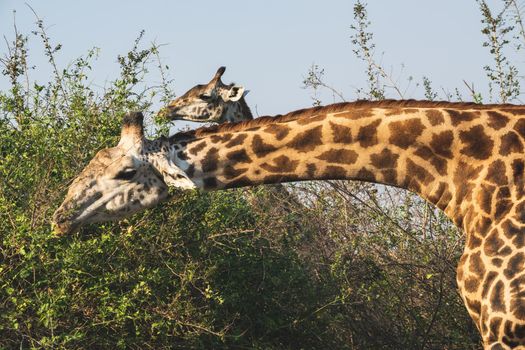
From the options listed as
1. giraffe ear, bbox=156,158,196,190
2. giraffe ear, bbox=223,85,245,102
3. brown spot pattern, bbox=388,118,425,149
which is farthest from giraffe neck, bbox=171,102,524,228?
giraffe ear, bbox=223,85,245,102

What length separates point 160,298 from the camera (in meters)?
8.79

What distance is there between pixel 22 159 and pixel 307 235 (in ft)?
10.4

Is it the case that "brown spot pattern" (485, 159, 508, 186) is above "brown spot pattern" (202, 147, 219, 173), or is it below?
below

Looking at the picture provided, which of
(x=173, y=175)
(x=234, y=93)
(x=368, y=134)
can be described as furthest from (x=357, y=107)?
(x=234, y=93)

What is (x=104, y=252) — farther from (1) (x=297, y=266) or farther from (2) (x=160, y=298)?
(1) (x=297, y=266)

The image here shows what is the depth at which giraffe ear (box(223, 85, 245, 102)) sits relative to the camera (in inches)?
646

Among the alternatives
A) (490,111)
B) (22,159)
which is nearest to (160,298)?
(22,159)

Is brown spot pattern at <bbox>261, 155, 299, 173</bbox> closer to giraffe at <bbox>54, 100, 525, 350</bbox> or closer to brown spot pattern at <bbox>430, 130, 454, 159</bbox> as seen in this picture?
giraffe at <bbox>54, 100, 525, 350</bbox>

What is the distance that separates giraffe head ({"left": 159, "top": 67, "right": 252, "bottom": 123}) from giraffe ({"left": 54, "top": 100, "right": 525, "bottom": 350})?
860cm

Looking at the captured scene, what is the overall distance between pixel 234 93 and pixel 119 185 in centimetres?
878

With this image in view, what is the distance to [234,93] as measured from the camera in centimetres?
1650

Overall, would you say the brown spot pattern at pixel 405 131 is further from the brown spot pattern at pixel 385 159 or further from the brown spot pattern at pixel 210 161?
the brown spot pattern at pixel 210 161

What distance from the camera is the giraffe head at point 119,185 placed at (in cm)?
779

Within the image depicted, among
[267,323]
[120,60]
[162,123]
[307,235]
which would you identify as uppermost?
[120,60]
